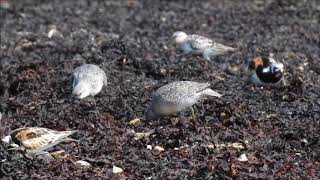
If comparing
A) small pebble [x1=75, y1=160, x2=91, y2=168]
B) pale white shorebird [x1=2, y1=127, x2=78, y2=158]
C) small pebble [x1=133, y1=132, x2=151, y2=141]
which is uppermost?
Result: pale white shorebird [x1=2, y1=127, x2=78, y2=158]

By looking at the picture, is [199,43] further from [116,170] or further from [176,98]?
[116,170]

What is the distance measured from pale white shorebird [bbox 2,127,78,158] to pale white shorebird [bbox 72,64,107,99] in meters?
1.60

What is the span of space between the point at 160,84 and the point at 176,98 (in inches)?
49.9

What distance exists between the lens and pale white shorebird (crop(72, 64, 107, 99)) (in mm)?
7738

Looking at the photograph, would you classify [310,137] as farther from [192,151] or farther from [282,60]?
[282,60]

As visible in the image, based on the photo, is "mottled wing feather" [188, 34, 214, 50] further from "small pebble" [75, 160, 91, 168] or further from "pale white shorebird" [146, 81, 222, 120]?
"small pebble" [75, 160, 91, 168]

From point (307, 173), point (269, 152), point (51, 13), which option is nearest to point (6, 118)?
point (269, 152)

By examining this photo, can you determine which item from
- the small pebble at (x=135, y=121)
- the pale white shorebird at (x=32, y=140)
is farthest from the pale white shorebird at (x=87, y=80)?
the pale white shorebird at (x=32, y=140)

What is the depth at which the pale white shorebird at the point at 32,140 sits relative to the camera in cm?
587

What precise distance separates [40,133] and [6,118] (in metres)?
1.31

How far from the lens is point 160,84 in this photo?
8023 millimetres

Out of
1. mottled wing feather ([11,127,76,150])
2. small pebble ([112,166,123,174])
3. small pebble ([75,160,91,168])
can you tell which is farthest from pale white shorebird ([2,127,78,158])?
small pebble ([112,166,123,174])

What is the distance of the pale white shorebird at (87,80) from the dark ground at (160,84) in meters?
0.11

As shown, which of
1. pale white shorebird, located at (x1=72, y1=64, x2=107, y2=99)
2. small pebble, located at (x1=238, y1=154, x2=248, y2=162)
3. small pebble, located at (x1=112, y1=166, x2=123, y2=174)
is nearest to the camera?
small pebble, located at (x1=112, y1=166, x2=123, y2=174)
